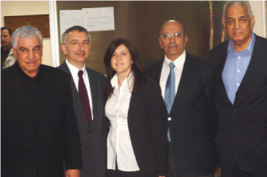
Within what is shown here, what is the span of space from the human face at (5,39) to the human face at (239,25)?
8.29ft

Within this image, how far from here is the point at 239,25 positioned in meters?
2.90

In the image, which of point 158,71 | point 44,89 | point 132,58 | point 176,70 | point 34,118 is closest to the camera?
point 34,118

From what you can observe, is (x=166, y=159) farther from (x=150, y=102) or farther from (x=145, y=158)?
(x=150, y=102)

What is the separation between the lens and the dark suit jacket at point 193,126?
3018 millimetres

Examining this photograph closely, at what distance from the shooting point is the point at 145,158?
2.81 m

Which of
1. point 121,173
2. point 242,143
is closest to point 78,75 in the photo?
point 121,173

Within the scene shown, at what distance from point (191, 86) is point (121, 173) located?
0.93m

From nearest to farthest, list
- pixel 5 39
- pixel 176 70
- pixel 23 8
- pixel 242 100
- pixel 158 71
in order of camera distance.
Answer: pixel 242 100 → pixel 176 70 → pixel 158 71 → pixel 5 39 → pixel 23 8

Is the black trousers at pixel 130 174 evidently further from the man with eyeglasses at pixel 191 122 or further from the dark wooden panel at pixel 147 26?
the dark wooden panel at pixel 147 26

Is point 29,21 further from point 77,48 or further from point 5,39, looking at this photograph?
point 77,48

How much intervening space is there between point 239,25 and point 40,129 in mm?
1741

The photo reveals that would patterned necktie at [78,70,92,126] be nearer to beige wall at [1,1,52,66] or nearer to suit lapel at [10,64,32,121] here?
suit lapel at [10,64,32,121]

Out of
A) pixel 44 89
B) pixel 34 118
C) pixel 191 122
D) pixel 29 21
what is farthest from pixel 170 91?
pixel 29 21

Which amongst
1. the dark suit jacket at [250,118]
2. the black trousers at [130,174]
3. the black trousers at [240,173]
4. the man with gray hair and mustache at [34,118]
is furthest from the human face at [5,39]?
the black trousers at [240,173]
